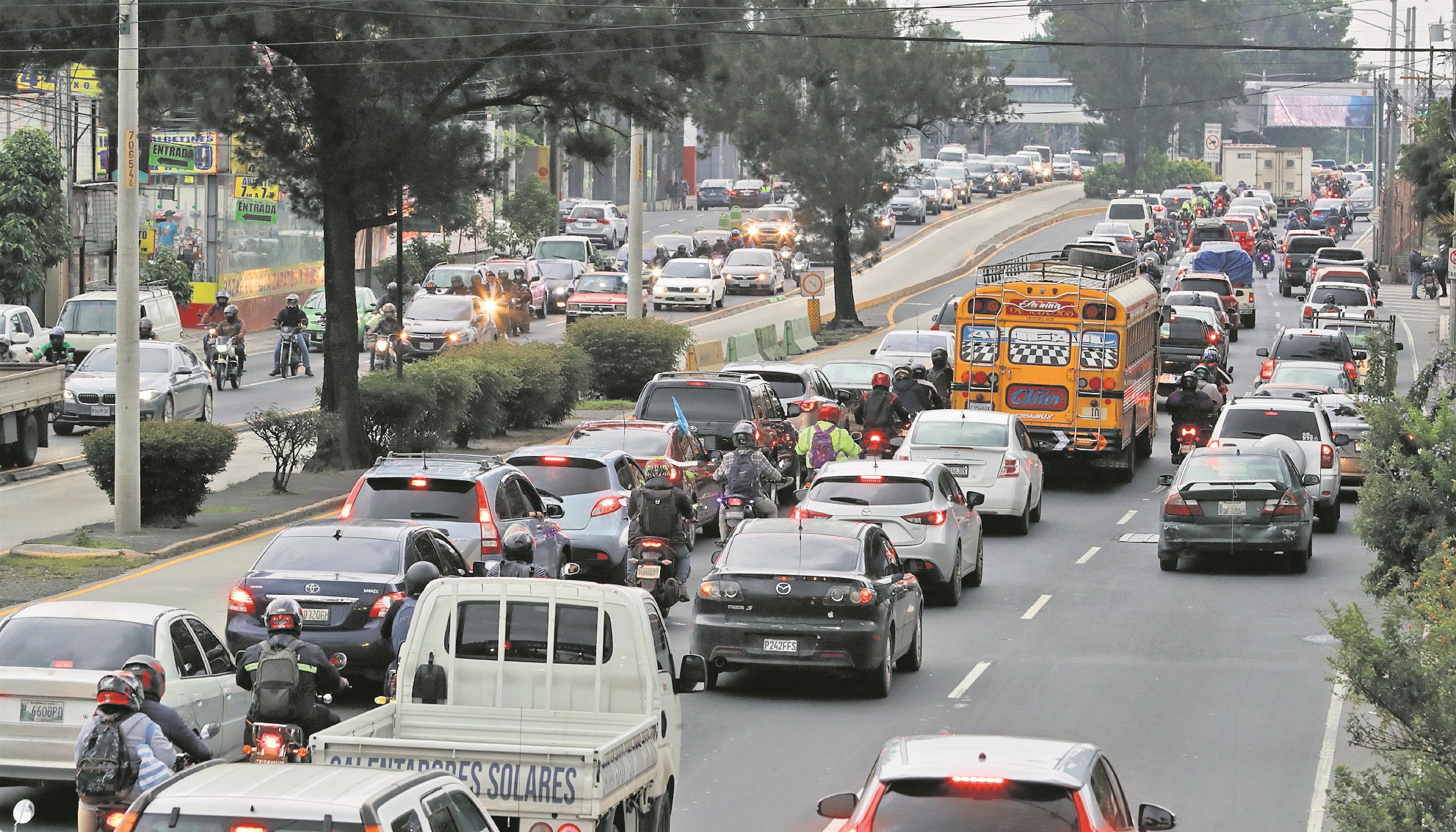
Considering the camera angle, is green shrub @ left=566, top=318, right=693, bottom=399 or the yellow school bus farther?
green shrub @ left=566, top=318, right=693, bottom=399

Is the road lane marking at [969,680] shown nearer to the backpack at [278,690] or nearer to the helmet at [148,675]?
the backpack at [278,690]

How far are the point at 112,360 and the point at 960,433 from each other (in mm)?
16162

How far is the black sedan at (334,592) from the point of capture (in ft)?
50.1

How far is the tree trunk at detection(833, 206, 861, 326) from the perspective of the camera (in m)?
61.1

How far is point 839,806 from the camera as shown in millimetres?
8883

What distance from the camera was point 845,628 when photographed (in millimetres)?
16328

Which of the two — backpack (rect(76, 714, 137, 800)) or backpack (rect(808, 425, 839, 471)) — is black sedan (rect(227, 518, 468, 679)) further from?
backpack (rect(808, 425, 839, 471))

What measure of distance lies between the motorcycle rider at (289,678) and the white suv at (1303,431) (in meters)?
17.5

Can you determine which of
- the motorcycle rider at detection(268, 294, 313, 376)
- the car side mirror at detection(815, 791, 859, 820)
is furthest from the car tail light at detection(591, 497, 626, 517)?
the motorcycle rider at detection(268, 294, 313, 376)

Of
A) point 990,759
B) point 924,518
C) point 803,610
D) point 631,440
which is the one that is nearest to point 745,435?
point 924,518

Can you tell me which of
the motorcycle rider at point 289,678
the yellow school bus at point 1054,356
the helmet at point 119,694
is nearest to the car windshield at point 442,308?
the yellow school bus at point 1054,356

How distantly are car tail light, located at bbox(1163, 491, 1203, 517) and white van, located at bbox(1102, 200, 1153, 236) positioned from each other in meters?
64.0

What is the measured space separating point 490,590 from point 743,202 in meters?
103

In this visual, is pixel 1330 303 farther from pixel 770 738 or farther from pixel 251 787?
pixel 251 787
